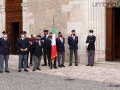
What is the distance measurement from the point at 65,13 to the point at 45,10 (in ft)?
4.66

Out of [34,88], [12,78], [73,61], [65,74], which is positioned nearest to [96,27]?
[73,61]

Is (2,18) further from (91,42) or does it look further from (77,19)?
(91,42)

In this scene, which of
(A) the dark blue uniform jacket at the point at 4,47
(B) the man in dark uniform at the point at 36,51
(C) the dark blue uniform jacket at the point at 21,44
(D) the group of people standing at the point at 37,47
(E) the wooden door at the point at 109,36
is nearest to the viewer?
(A) the dark blue uniform jacket at the point at 4,47

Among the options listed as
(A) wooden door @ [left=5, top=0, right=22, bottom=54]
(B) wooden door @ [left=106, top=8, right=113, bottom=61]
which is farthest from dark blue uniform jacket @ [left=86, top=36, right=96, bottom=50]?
(A) wooden door @ [left=5, top=0, right=22, bottom=54]

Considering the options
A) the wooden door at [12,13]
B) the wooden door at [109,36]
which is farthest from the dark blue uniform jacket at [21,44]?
the wooden door at [12,13]

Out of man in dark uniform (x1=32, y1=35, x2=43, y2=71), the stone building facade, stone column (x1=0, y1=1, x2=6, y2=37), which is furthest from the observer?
stone column (x1=0, y1=1, x2=6, y2=37)

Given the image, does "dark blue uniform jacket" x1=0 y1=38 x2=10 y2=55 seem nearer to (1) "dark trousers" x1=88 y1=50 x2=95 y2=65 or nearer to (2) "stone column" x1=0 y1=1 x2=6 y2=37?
(1) "dark trousers" x1=88 y1=50 x2=95 y2=65

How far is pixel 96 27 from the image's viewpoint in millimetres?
12398

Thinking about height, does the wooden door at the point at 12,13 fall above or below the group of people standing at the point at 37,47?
above

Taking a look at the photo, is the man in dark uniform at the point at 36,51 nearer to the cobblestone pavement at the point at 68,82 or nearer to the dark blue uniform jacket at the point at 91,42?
the cobblestone pavement at the point at 68,82

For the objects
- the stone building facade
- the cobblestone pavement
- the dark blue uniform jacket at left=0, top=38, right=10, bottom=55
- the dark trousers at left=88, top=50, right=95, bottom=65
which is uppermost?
the stone building facade

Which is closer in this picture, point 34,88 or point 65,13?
point 34,88

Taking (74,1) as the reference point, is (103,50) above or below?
below

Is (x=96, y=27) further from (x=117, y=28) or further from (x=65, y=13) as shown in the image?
(x=117, y=28)
